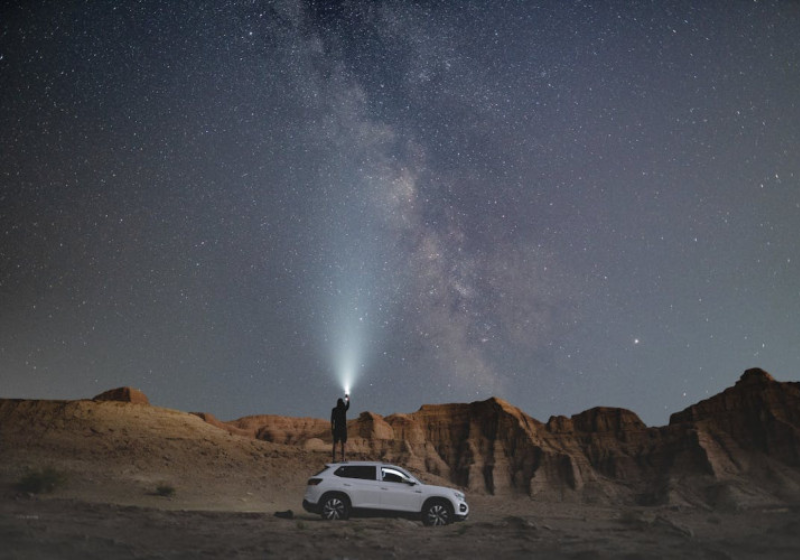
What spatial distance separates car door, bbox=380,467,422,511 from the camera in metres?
16.9

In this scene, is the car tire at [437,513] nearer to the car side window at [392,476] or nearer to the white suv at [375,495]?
the white suv at [375,495]

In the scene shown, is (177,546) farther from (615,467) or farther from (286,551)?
(615,467)

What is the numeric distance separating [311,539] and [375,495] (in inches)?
151

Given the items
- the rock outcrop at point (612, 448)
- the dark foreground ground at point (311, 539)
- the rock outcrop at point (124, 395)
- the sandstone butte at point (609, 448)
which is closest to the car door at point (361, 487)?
the dark foreground ground at point (311, 539)

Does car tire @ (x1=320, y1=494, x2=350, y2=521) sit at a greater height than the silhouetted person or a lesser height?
lesser

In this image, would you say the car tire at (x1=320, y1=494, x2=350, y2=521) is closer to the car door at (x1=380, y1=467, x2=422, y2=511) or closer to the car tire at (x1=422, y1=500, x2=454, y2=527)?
the car door at (x1=380, y1=467, x2=422, y2=511)

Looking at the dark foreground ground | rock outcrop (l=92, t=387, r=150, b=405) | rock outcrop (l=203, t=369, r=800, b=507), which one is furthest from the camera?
rock outcrop (l=203, t=369, r=800, b=507)

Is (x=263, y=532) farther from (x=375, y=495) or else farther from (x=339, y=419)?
(x=339, y=419)

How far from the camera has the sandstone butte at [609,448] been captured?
76438mm

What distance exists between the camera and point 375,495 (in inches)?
664

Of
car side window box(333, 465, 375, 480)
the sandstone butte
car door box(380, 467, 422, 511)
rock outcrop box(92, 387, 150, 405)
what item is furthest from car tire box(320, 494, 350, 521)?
rock outcrop box(92, 387, 150, 405)

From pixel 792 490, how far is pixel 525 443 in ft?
127

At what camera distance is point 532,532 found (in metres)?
15.6

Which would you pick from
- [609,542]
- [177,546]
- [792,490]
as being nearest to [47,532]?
[177,546]
